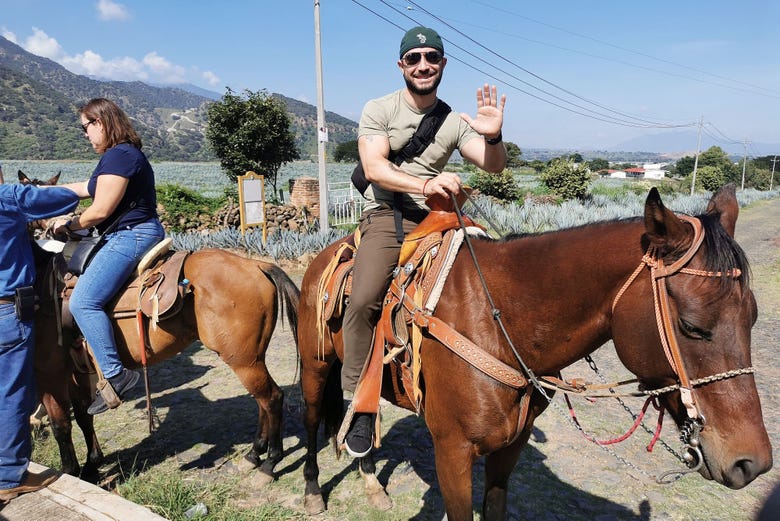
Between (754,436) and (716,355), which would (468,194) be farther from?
(754,436)

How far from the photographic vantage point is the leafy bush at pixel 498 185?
68.2 feet

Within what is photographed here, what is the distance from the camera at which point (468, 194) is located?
91.4 inches

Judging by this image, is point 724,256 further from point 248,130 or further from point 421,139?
point 248,130

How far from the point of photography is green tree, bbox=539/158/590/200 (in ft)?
74.2

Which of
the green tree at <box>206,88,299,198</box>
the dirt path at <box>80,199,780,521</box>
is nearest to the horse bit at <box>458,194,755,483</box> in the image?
the dirt path at <box>80,199,780,521</box>

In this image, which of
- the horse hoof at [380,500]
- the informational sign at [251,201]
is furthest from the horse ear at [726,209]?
the informational sign at [251,201]

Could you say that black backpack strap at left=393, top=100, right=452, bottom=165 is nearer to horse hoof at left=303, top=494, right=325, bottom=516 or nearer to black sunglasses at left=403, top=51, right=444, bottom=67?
black sunglasses at left=403, top=51, right=444, bottom=67

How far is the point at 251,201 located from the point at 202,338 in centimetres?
837

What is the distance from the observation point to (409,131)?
8.27ft

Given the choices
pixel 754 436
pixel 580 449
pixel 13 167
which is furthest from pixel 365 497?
pixel 13 167

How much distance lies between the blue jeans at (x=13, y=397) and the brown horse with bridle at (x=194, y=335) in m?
0.39

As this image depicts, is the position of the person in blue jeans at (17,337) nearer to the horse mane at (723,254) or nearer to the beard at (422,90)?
the beard at (422,90)

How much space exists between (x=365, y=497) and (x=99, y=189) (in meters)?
2.95

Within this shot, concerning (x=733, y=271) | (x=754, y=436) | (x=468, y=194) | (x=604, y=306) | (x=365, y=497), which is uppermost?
(x=468, y=194)
